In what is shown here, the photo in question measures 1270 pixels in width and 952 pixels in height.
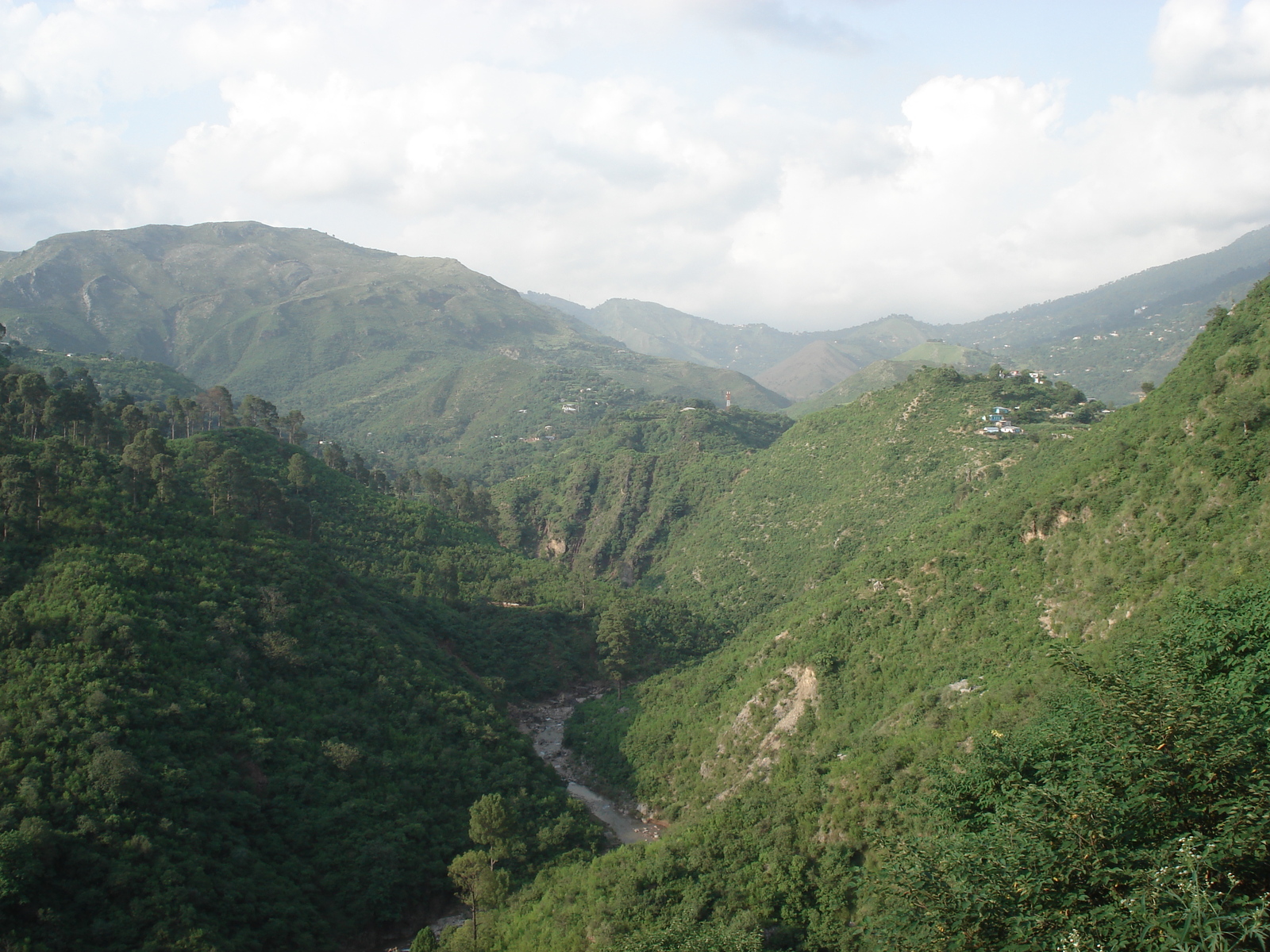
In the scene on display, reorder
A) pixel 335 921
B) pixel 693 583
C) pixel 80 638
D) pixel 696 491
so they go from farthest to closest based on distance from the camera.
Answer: pixel 696 491 < pixel 693 583 < pixel 80 638 < pixel 335 921

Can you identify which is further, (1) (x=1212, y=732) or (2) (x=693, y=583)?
(2) (x=693, y=583)

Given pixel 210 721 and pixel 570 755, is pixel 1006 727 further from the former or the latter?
pixel 210 721

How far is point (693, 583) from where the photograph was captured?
7775 cm

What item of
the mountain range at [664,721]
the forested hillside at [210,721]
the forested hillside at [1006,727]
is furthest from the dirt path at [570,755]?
the forested hillside at [210,721]

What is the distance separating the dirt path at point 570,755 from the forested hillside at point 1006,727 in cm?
165

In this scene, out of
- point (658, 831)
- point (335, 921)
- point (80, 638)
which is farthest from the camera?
point (658, 831)

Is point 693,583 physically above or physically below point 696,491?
below

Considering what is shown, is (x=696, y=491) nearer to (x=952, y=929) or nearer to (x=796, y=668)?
(x=796, y=668)

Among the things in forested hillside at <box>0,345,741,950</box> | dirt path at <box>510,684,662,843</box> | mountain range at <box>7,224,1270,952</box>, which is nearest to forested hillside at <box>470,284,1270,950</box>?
mountain range at <box>7,224,1270,952</box>

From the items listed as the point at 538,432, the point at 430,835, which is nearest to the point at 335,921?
the point at 430,835

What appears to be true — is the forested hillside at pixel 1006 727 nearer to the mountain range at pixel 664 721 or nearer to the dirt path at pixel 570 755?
the mountain range at pixel 664 721

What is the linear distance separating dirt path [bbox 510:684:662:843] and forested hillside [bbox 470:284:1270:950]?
5.41ft

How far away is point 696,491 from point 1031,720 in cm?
7214

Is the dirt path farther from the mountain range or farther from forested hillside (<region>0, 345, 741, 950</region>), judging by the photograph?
forested hillside (<region>0, 345, 741, 950</region>)
